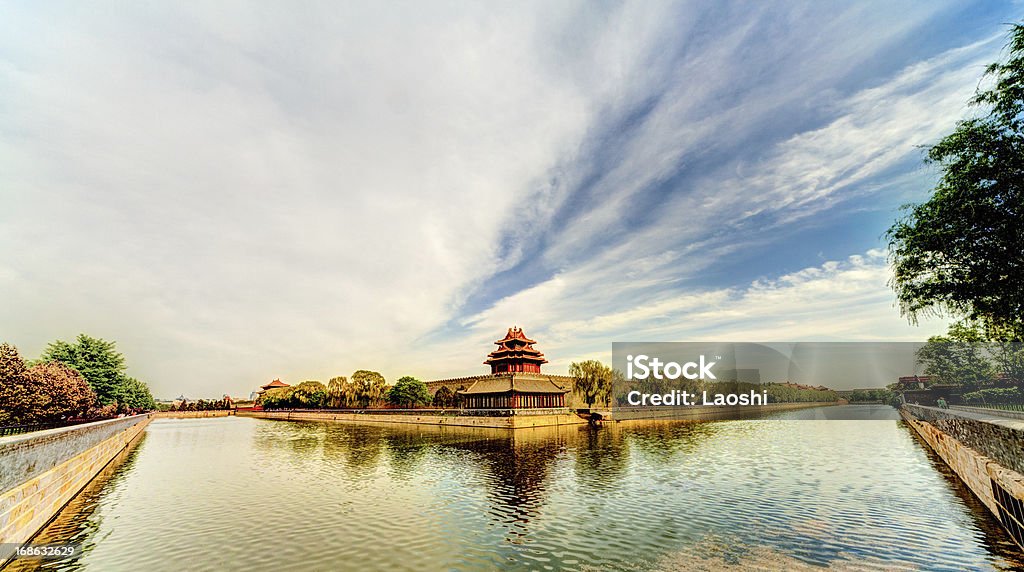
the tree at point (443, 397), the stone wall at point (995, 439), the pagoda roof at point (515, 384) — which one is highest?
the stone wall at point (995, 439)

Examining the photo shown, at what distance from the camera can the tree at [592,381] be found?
74500 millimetres

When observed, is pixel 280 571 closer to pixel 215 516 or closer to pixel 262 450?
pixel 215 516

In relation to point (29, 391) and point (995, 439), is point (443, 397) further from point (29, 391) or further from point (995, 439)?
point (995, 439)

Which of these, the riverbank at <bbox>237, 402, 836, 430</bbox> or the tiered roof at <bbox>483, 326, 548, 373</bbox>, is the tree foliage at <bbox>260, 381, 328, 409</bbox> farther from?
the tiered roof at <bbox>483, 326, 548, 373</bbox>

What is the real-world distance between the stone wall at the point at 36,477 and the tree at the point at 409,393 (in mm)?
55746

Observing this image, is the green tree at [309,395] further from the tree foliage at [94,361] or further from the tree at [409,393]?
the tree foliage at [94,361]

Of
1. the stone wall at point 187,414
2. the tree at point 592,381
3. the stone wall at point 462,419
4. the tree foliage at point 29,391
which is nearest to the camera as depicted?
the tree foliage at point 29,391

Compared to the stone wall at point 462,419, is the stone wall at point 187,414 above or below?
below

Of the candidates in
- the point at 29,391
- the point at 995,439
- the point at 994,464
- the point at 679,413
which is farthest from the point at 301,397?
the point at 995,439

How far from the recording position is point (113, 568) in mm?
12133

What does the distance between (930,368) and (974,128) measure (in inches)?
2621

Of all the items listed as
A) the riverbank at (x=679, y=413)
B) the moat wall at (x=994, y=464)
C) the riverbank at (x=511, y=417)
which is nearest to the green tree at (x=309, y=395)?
the riverbank at (x=511, y=417)

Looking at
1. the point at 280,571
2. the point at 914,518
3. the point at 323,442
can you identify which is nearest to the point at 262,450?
the point at 323,442

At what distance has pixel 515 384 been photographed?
6562 cm
